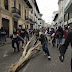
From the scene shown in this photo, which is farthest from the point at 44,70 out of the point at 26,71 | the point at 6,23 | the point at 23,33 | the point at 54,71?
the point at 6,23

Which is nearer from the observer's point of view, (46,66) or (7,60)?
(46,66)

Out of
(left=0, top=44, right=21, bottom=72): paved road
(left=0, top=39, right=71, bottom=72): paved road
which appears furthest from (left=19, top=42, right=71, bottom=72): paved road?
(left=0, top=44, right=21, bottom=72): paved road

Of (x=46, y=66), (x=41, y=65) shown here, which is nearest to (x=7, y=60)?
(x=41, y=65)

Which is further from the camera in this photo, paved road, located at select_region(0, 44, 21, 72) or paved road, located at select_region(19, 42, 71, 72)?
paved road, located at select_region(0, 44, 21, 72)

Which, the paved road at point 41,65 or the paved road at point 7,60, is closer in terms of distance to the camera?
the paved road at point 41,65

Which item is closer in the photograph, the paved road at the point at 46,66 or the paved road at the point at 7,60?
the paved road at the point at 46,66

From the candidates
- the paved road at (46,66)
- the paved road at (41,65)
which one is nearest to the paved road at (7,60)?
the paved road at (41,65)

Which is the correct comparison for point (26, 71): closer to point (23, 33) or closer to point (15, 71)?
point (15, 71)

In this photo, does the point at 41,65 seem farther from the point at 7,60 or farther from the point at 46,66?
the point at 7,60

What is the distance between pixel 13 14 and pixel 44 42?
13623mm

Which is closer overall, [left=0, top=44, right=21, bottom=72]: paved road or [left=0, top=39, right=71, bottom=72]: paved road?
[left=0, top=39, right=71, bottom=72]: paved road

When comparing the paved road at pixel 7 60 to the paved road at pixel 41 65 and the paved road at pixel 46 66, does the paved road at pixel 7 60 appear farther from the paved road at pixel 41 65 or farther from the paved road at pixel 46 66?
the paved road at pixel 46 66

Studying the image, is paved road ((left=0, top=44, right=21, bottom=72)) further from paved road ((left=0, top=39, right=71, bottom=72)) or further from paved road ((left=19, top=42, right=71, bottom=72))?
paved road ((left=19, top=42, right=71, bottom=72))

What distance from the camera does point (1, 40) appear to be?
1007cm
